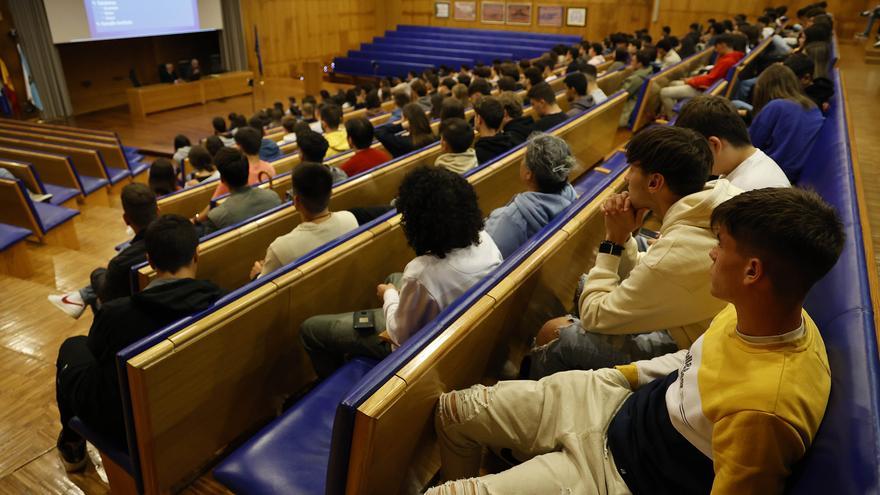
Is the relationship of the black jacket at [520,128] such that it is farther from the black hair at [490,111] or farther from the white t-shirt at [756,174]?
the white t-shirt at [756,174]

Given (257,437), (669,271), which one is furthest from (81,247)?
(669,271)

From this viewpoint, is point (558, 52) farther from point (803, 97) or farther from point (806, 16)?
point (803, 97)

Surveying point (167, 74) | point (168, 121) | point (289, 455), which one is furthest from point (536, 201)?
point (167, 74)

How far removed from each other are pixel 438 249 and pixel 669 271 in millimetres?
630

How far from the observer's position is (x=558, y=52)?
8.73 meters

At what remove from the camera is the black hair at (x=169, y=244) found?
166 centimetres

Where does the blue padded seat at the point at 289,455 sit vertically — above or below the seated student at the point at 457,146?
below

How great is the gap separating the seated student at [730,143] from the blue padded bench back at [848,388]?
534 millimetres

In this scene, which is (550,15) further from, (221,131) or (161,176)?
(161,176)

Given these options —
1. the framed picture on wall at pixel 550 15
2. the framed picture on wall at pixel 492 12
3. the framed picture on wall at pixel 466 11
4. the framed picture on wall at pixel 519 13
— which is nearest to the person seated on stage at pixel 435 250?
the framed picture on wall at pixel 550 15

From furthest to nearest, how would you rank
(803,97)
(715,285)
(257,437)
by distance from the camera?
1. (803,97)
2. (257,437)
3. (715,285)

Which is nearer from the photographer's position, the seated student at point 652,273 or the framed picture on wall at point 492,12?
the seated student at point 652,273

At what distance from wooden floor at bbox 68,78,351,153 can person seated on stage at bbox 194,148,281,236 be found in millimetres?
5487

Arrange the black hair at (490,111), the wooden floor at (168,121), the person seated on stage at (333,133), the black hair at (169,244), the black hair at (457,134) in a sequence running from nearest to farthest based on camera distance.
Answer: the black hair at (169,244) < the black hair at (457,134) < the black hair at (490,111) < the person seated on stage at (333,133) < the wooden floor at (168,121)
